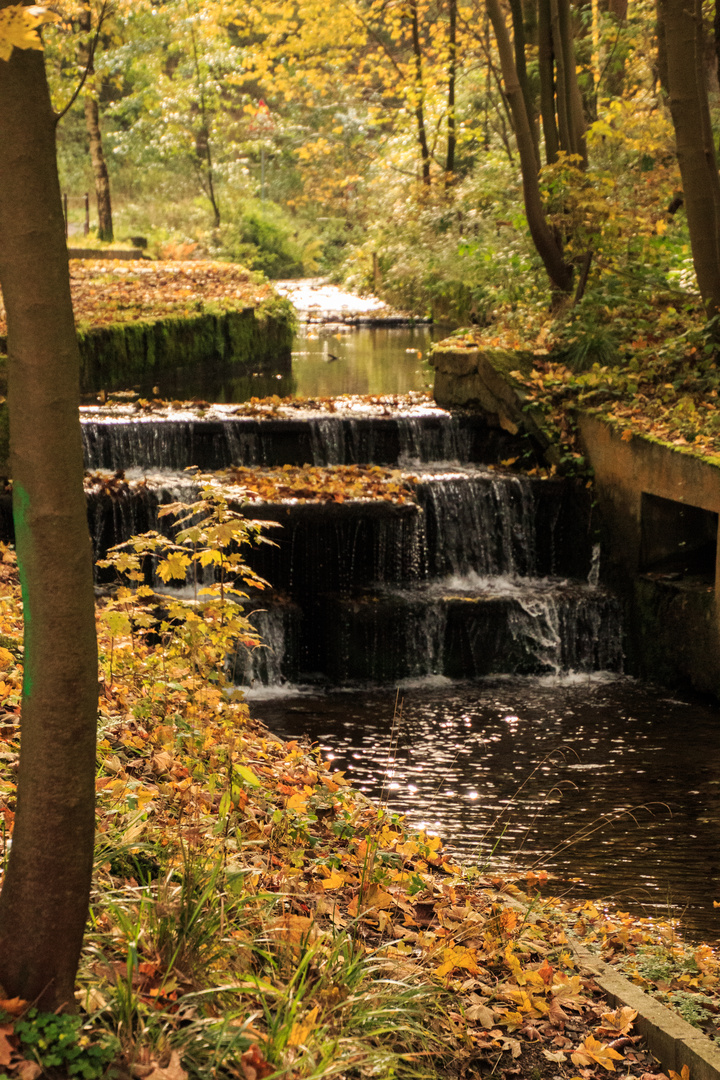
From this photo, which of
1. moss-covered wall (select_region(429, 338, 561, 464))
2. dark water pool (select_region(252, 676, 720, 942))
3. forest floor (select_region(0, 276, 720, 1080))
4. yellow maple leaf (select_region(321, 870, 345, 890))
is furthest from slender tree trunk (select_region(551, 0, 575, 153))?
yellow maple leaf (select_region(321, 870, 345, 890))

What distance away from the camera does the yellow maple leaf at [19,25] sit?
6.15 feet

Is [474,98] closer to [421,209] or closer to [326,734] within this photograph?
[421,209]

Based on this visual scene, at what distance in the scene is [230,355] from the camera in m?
16.6

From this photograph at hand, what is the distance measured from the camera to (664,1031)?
9.76 feet

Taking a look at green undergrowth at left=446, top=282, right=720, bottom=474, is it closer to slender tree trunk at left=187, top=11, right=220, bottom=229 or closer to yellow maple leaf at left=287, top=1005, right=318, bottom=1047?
yellow maple leaf at left=287, top=1005, right=318, bottom=1047

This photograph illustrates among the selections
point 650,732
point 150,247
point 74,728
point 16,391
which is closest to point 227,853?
point 74,728

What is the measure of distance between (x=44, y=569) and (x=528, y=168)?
10555 millimetres

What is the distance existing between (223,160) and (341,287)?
1059 cm

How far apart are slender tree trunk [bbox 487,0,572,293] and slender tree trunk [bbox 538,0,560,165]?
0.43 metres

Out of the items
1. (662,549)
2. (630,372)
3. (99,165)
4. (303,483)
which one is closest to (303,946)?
(303,483)

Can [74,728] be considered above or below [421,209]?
below

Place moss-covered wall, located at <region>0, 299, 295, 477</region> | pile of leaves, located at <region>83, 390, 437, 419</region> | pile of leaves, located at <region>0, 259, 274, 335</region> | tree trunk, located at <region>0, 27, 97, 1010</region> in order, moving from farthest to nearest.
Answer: pile of leaves, located at <region>0, 259, 274, 335</region> < moss-covered wall, located at <region>0, 299, 295, 477</region> < pile of leaves, located at <region>83, 390, 437, 419</region> < tree trunk, located at <region>0, 27, 97, 1010</region>

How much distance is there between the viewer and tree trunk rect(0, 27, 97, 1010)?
213 cm

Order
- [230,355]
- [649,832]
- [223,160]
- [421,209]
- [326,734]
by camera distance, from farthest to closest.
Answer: [223,160]
[421,209]
[230,355]
[326,734]
[649,832]
